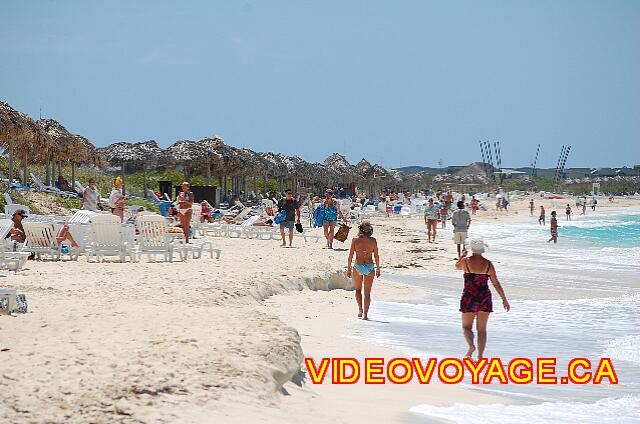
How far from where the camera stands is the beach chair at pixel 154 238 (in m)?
11.5

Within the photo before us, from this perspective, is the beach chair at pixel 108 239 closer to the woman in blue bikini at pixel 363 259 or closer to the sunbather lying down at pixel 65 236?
the sunbather lying down at pixel 65 236

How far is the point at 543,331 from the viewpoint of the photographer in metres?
8.39

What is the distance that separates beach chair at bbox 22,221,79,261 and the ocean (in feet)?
14.9

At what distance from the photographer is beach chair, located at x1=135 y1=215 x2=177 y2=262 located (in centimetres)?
1154

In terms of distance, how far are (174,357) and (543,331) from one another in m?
4.84

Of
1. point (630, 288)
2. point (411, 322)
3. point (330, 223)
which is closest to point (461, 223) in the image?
A: point (330, 223)

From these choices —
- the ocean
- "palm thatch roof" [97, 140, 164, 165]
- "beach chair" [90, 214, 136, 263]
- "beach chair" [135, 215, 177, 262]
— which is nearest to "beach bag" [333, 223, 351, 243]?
the ocean

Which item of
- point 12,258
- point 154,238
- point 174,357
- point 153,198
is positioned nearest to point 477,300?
point 174,357

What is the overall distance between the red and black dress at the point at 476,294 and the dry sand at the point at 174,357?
752mm

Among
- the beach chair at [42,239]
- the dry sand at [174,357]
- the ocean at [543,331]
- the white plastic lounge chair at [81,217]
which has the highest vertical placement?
the white plastic lounge chair at [81,217]

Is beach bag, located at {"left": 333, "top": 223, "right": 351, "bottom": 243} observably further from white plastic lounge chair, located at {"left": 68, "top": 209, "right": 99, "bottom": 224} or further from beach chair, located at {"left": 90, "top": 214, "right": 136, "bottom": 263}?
beach chair, located at {"left": 90, "top": 214, "right": 136, "bottom": 263}

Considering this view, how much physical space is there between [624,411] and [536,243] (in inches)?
843

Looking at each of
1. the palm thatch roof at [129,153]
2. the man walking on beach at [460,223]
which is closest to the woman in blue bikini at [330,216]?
the man walking on beach at [460,223]

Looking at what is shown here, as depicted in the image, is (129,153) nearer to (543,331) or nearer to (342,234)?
(342,234)
